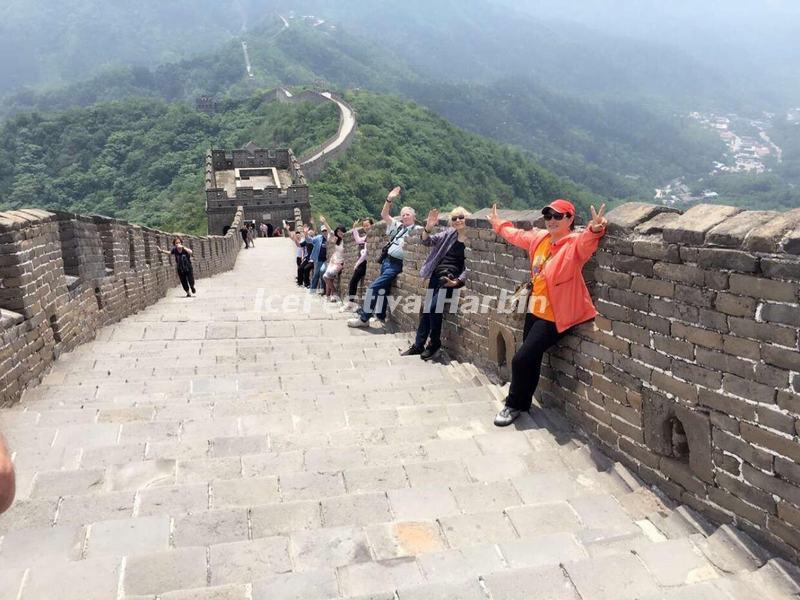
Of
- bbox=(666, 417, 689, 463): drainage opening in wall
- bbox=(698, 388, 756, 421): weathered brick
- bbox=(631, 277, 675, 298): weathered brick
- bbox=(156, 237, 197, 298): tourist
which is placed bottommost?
bbox=(156, 237, 197, 298): tourist

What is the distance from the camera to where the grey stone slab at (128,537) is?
299 centimetres

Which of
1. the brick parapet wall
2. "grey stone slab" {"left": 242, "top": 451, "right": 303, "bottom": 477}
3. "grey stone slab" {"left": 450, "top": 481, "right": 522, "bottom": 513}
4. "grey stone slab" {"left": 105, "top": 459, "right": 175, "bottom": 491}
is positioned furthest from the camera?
"grey stone slab" {"left": 242, "top": 451, "right": 303, "bottom": 477}

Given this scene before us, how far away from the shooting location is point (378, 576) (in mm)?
2803

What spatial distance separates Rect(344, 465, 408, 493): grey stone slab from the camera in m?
3.64

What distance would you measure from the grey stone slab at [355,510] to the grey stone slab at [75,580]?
969 mm

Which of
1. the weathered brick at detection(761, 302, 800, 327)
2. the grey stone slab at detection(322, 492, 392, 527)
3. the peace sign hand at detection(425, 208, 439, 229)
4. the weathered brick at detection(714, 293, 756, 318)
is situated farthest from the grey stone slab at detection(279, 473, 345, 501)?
the peace sign hand at detection(425, 208, 439, 229)

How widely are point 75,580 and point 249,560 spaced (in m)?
0.68

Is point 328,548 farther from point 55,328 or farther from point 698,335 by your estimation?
point 55,328

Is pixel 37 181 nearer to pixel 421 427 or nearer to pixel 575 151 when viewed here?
pixel 421 427

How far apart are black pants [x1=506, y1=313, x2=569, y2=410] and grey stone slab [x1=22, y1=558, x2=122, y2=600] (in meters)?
2.62

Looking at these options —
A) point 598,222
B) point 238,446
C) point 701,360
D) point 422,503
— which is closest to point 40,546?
point 238,446

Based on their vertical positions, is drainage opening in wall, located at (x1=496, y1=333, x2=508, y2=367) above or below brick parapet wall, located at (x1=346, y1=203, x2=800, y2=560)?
below

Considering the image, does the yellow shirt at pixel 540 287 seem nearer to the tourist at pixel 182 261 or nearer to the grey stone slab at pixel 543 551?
the grey stone slab at pixel 543 551

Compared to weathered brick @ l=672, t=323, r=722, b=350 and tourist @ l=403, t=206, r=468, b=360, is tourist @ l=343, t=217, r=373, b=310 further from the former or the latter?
weathered brick @ l=672, t=323, r=722, b=350
